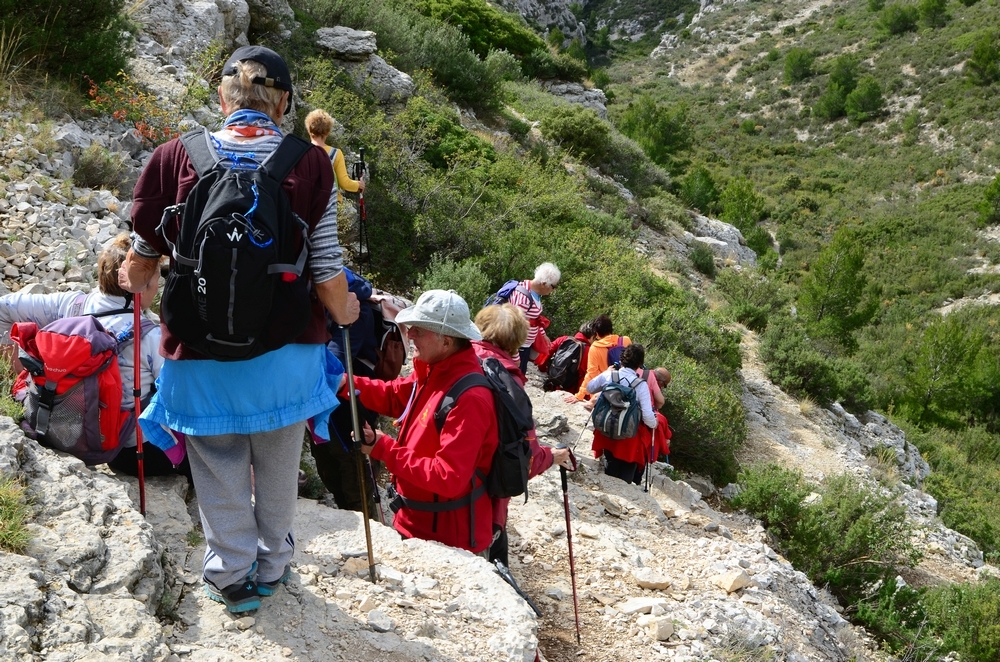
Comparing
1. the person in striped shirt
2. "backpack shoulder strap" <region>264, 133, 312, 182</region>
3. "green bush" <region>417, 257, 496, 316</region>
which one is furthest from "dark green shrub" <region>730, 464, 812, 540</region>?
"backpack shoulder strap" <region>264, 133, 312, 182</region>

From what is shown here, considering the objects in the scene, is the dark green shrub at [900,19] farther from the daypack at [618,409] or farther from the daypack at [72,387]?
the daypack at [72,387]

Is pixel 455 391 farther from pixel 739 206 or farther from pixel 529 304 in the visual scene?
pixel 739 206

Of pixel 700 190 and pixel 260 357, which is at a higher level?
pixel 260 357

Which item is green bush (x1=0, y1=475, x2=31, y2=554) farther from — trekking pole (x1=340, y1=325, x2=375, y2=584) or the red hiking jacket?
the red hiking jacket

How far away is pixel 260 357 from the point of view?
2.37 metres

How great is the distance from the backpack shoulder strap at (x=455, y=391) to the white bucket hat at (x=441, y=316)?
0.57 feet

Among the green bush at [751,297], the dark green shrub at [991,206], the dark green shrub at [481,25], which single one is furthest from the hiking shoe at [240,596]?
the dark green shrub at [991,206]

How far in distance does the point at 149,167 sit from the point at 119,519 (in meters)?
1.42

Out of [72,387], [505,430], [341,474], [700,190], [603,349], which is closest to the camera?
[505,430]

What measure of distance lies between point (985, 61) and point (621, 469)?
161ft

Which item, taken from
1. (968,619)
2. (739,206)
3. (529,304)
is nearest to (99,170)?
(529,304)

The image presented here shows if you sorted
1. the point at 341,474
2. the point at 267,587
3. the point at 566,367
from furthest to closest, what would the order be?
1. the point at 566,367
2. the point at 341,474
3. the point at 267,587

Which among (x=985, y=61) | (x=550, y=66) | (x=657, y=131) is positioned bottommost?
(x=657, y=131)

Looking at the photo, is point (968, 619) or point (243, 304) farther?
point (968, 619)
